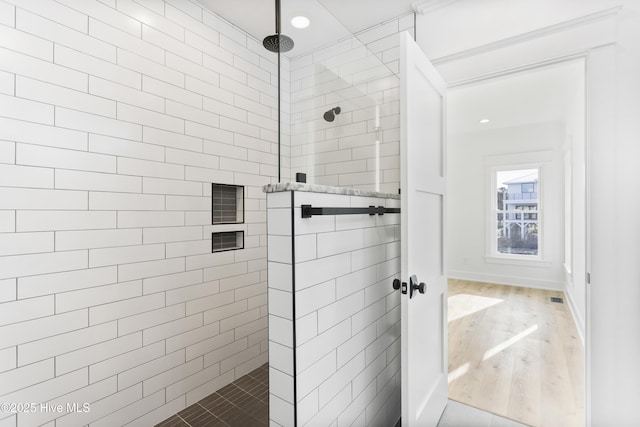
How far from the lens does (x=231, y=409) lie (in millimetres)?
1839

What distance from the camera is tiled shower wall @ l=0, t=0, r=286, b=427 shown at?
1271mm

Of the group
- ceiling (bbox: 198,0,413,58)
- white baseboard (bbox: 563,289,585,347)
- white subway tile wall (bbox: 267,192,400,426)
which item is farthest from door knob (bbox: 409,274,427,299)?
white baseboard (bbox: 563,289,585,347)

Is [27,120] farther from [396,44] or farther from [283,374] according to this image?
[396,44]

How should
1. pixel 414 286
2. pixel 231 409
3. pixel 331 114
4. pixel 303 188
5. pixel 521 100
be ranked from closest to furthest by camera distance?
pixel 303 188, pixel 414 286, pixel 331 114, pixel 231 409, pixel 521 100

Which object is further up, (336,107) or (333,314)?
(336,107)

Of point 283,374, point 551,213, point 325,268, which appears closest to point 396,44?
point 325,268

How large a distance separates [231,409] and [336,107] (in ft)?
6.22

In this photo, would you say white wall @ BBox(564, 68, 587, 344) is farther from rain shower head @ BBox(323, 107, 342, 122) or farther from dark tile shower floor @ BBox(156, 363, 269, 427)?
dark tile shower floor @ BBox(156, 363, 269, 427)

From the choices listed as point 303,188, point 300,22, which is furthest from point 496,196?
point 303,188

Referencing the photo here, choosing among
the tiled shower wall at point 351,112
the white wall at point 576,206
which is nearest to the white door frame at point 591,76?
the tiled shower wall at point 351,112

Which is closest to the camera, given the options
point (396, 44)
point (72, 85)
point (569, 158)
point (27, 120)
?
point (27, 120)

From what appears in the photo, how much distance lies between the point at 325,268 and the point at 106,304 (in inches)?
47.8

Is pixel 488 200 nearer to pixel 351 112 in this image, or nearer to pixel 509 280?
pixel 509 280

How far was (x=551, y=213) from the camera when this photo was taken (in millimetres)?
4676
